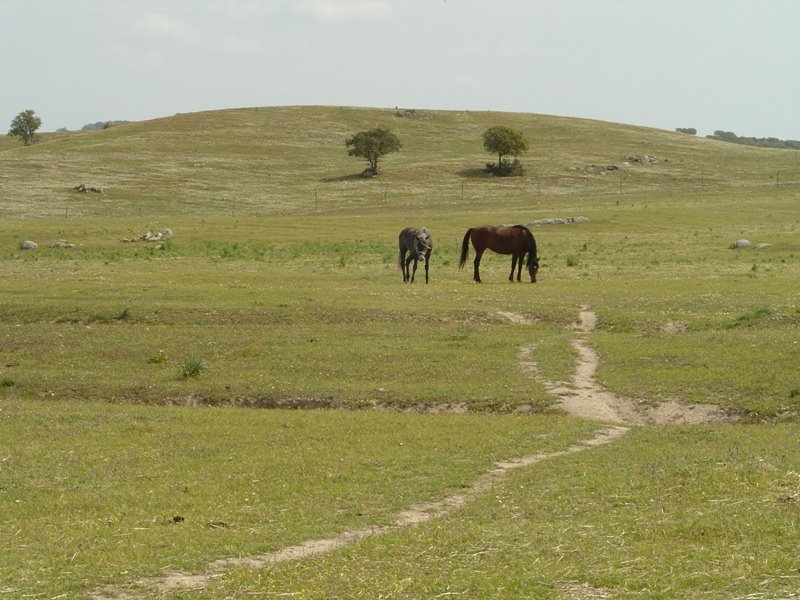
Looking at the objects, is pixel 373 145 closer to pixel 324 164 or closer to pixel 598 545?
pixel 324 164

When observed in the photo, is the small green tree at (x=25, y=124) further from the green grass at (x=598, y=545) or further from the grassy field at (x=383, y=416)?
the green grass at (x=598, y=545)

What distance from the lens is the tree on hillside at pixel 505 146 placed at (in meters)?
106

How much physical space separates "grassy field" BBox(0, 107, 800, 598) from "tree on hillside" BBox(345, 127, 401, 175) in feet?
163

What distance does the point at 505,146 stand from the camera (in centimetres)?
10550

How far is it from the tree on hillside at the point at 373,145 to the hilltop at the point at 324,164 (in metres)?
2.23

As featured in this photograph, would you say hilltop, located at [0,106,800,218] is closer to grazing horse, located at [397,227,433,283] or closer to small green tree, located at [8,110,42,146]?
small green tree, located at [8,110,42,146]

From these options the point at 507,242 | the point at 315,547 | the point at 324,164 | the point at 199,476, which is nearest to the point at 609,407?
the point at 199,476

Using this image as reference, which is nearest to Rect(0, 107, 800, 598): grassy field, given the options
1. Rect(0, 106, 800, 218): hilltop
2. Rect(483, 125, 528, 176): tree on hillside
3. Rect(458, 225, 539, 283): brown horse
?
Rect(458, 225, 539, 283): brown horse

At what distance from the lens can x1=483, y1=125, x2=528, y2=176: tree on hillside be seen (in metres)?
106

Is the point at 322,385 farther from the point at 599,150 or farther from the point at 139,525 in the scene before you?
the point at 599,150

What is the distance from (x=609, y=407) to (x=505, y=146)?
88.3m

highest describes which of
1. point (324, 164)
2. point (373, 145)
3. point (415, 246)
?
point (373, 145)

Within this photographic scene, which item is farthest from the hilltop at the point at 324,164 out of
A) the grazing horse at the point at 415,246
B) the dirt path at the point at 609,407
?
the dirt path at the point at 609,407

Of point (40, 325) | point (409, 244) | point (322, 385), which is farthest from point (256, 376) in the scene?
point (409, 244)
